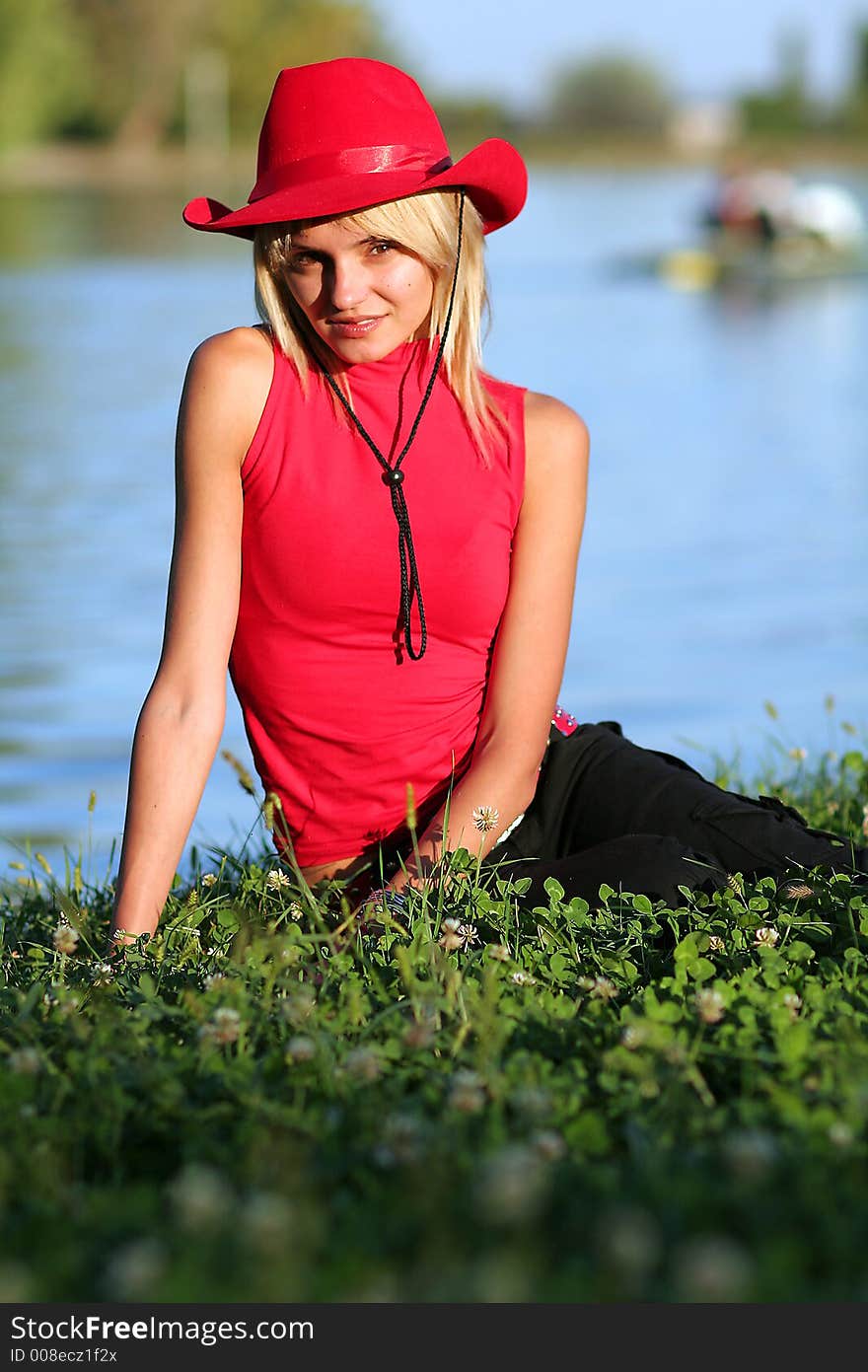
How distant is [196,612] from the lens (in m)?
3.52

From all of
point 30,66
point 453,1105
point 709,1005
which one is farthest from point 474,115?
point 453,1105

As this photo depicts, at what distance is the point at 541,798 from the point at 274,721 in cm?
55

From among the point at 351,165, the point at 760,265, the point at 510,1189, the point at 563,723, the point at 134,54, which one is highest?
the point at 134,54

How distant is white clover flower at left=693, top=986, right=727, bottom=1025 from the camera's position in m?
2.68

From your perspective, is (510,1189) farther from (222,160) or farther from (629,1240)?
(222,160)

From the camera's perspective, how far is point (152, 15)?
88.9 meters

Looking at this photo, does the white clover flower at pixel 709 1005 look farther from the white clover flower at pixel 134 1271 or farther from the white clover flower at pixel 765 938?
the white clover flower at pixel 134 1271

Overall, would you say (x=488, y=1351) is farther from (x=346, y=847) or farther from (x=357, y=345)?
(x=357, y=345)

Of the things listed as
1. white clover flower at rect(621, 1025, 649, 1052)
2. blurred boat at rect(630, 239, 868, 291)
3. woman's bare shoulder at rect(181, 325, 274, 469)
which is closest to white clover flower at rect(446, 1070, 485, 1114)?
white clover flower at rect(621, 1025, 649, 1052)

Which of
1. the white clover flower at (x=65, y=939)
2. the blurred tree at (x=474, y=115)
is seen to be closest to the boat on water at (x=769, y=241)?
the white clover flower at (x=65, y=939)

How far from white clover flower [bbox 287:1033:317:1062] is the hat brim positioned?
1439 mm

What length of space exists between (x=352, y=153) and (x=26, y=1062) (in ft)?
5.84

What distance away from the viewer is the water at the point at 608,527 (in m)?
6.61

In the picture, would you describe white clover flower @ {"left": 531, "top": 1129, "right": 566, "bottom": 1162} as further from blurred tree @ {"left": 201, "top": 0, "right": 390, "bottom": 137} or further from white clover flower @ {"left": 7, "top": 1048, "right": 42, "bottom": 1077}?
blurred tree @ {"left": 201, "top": 0, "right": 390, "bottom": 137}
